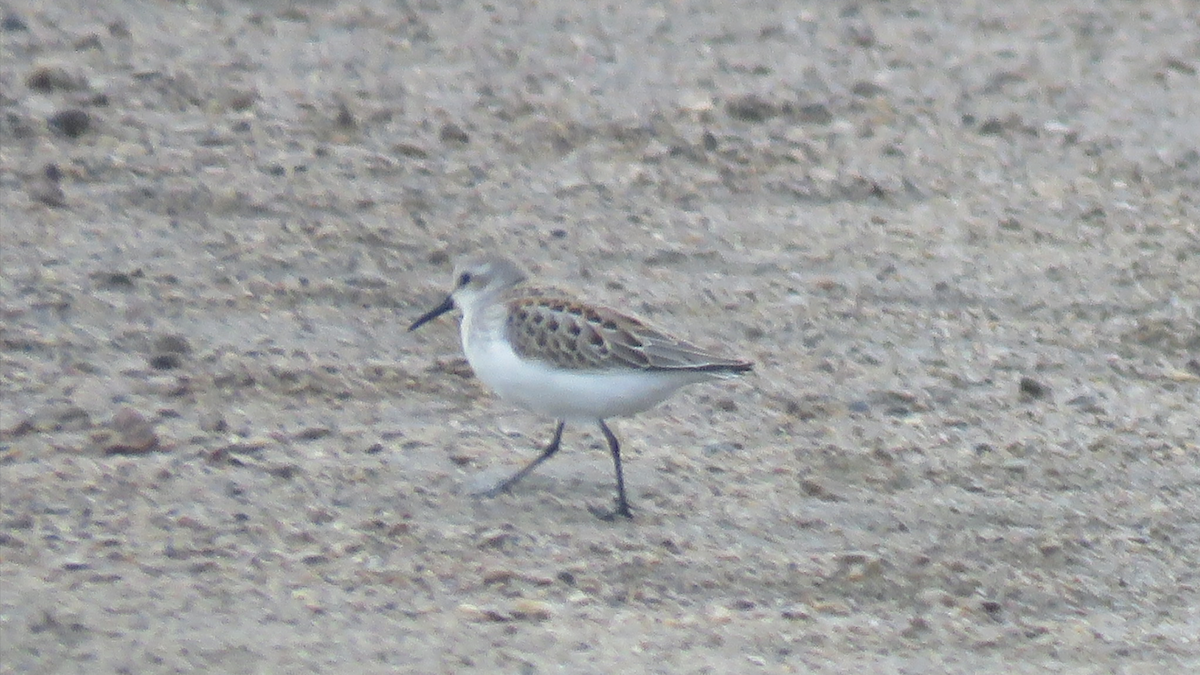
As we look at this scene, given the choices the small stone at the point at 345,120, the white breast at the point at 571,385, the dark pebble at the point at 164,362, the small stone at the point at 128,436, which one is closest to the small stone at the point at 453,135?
the small stone at the point at 345,120

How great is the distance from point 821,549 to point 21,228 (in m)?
3.57

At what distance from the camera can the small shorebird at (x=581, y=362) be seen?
656 centimetres

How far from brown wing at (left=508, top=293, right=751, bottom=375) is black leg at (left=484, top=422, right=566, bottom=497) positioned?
326 mm

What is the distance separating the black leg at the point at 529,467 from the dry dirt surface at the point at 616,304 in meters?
0.08

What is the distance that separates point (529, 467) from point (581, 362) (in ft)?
1.42

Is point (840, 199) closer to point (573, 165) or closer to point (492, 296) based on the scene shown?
point (573, 165)

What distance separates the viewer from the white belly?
21.6 ft

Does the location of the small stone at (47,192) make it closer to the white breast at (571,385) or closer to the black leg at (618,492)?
the white breast at (571,385)

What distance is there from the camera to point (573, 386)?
6.60m

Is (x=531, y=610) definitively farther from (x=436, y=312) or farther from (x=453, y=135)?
(x=453, y=135)

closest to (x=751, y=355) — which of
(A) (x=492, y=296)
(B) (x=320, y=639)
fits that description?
(A) (x=492, y=296)

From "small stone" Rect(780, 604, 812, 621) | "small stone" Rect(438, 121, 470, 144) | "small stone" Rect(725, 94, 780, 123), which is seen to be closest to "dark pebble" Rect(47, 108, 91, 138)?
"small stone" Rect(438, 121, 470, 144)

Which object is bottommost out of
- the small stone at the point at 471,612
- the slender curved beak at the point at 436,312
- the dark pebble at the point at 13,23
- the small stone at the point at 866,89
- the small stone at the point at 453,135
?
the small stone at the point at 471,612

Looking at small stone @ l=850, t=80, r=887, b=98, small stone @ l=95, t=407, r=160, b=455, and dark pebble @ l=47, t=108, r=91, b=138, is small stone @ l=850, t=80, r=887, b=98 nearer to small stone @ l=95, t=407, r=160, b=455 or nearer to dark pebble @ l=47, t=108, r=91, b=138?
dark pebble @ l=47, t=108, r=91, b=138
